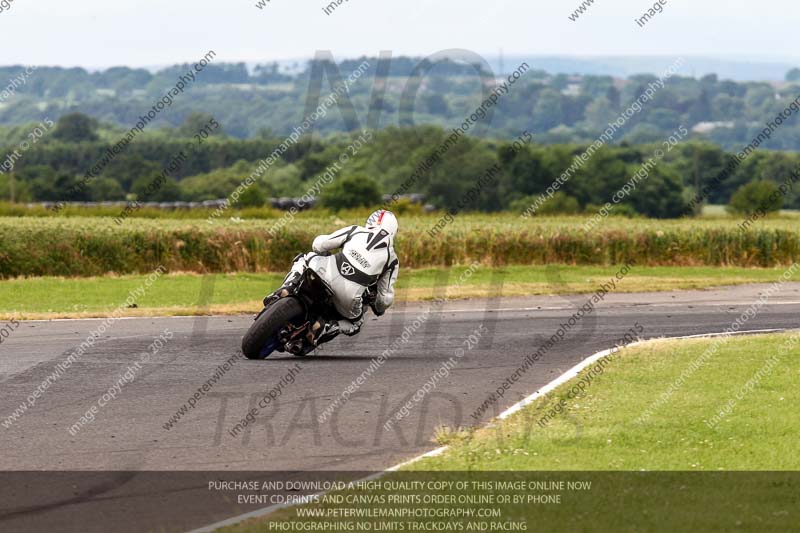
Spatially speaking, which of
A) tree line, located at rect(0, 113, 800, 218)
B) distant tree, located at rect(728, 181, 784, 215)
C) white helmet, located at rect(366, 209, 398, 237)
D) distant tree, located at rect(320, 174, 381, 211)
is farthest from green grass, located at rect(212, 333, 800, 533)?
distant tree, located at rect(728, 181, 784, 215)

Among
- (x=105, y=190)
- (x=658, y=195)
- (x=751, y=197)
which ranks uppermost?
(x=751, y=197)

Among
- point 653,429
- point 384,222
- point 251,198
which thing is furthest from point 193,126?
point 653,429

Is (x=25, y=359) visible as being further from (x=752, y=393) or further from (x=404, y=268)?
(x=404, y=268)

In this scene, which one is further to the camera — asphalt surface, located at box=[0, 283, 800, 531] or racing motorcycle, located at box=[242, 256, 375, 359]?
racing motorcycle, located at box=[242, 256, 375, 359]

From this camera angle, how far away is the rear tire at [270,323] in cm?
1391

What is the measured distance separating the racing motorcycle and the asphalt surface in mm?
202

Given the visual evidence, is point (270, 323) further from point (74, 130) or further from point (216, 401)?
point (74, 130)

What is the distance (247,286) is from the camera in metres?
26.2

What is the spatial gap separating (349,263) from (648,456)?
551 centimetres

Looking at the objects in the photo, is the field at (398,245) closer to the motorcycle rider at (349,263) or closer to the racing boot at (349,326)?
the racing boot at (349,326)

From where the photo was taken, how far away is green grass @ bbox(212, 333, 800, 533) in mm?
7680

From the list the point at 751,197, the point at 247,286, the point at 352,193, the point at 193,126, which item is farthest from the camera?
the point at 193,126

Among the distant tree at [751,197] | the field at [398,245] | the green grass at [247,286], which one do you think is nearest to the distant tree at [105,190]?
the distant tree at [751,197]

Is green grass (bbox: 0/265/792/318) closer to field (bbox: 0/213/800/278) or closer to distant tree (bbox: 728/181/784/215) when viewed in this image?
field (bbox: 0/213/800/278)
